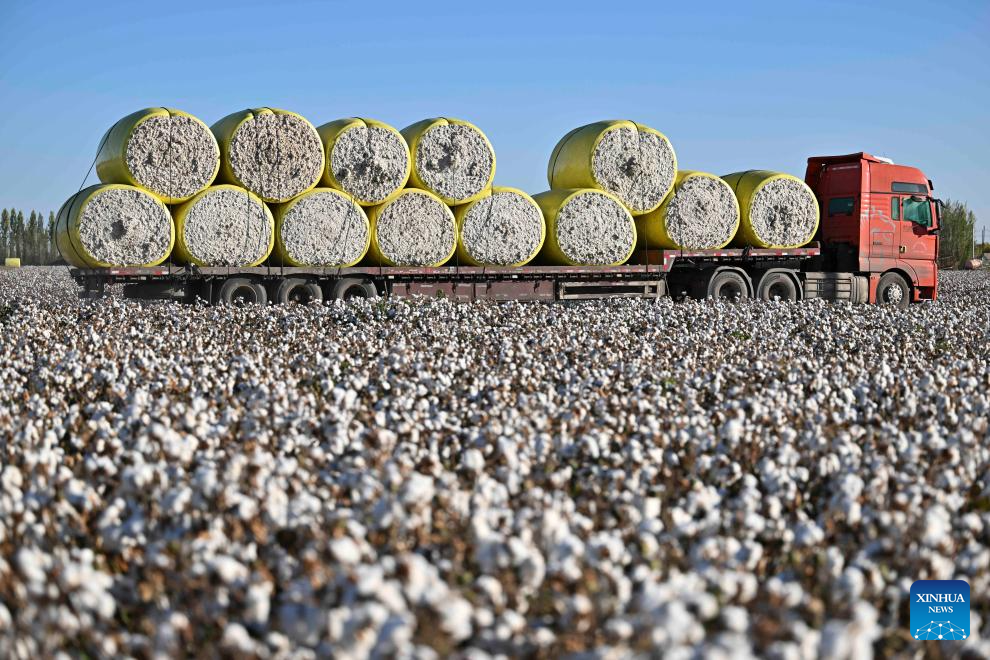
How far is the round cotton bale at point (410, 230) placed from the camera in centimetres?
1544

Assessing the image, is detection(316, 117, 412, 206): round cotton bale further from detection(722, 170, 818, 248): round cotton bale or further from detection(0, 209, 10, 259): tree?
detection(0, 209, 10, 259): tree

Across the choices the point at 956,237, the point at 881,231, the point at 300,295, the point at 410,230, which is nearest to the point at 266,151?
the point at 300,295

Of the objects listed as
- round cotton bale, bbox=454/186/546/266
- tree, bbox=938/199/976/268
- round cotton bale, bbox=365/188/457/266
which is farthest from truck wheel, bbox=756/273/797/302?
tree, bbox=938/199/976/268

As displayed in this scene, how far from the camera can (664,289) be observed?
18.2 meters

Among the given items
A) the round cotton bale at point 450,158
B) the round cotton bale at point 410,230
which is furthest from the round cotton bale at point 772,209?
the round cotton bale at point 410,230

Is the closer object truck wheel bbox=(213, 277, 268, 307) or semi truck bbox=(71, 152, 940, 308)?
truck wheel bbox=(213, 277, 268, 307)

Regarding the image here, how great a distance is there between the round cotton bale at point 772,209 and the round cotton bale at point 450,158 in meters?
5.49

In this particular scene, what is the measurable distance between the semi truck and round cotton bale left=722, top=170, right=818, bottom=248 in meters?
0.27

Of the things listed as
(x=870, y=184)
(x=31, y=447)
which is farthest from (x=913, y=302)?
(x=31, y=447)

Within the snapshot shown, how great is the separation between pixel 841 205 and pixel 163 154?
43.0ft

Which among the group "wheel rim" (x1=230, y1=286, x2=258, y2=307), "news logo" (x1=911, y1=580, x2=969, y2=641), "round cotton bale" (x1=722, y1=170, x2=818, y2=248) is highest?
"round cotton bale" (x1=722, y1=170, x2=818, y2=248)

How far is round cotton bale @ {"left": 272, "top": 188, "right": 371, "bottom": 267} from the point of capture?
1474cm

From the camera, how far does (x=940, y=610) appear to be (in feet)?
10.7

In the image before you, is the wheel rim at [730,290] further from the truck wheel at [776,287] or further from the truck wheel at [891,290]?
the truck wheel at [891,290]
